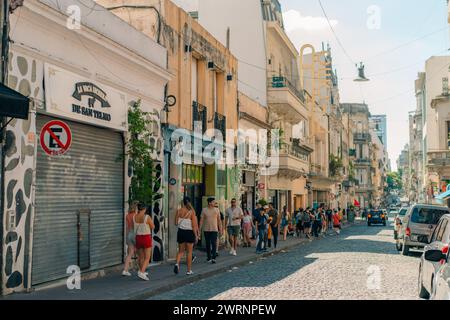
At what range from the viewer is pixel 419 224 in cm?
2070

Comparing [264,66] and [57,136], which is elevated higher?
[264,66]

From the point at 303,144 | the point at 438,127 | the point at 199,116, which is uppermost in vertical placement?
the point at 438,127

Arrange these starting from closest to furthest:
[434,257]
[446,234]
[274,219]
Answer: [434,257]
[446,234]
[274,219]

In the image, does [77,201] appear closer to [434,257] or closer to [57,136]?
[57,136]

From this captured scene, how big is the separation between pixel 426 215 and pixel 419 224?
56cm

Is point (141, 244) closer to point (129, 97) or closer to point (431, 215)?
point (129, 97)

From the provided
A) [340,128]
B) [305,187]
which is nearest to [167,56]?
[305,187]

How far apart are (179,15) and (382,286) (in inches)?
421

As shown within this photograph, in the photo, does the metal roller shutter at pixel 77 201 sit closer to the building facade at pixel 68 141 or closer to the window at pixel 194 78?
the building facade at pixel 68 141

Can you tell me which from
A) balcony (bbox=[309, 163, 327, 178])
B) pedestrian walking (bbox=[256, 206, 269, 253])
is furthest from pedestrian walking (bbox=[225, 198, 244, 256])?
balcony (bbox=[309, 163, 327, 178])

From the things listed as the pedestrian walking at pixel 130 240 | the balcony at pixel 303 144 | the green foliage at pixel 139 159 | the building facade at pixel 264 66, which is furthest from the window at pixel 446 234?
the balcony at pixel 303 144

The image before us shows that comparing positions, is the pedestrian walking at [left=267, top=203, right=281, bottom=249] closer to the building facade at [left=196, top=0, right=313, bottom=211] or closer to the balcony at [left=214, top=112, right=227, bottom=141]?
the balcony at [left=214, top=112, right=227, bottom=141]

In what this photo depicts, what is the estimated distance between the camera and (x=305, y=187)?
150ft

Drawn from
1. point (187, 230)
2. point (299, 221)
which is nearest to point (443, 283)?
point (187, 230)
